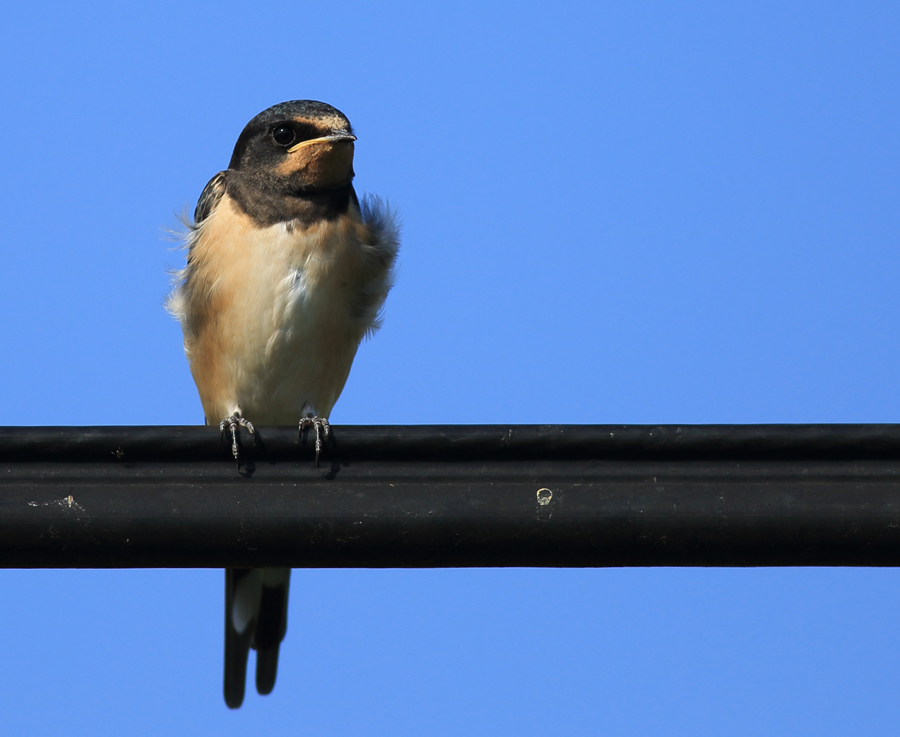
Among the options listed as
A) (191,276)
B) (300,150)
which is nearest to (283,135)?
(300,150)

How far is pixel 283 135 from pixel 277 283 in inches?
28.8

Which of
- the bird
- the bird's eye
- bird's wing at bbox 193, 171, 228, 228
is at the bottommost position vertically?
the bird

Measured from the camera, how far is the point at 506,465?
2.28 m

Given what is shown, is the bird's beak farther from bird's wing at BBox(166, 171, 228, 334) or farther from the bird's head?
bird's wing at BBox(166, 171, 228, 334)

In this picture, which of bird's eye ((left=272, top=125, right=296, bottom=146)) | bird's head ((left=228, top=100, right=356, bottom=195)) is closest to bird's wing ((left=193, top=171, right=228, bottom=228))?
bird's head ((left=228, top=100, right=356, bottom=195))

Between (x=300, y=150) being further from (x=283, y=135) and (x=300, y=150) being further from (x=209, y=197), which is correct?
(x=209, y=197)

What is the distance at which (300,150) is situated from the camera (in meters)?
4.74

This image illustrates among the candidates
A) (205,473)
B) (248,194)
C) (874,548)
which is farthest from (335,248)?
(874,548)

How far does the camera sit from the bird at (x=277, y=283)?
446 centimetres

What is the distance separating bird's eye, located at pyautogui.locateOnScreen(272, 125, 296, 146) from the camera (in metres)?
4.81

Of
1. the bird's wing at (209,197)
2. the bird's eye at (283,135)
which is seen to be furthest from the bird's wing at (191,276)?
the bird's eye at (283,135)

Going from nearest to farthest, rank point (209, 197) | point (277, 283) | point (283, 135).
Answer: point (277, 283) < point (283, 135) < point (209, 197)

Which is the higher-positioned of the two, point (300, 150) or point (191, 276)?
point (300, 150)

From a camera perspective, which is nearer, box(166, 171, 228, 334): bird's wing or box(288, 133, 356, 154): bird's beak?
box(288, 133, 356, 154): bird's beak
